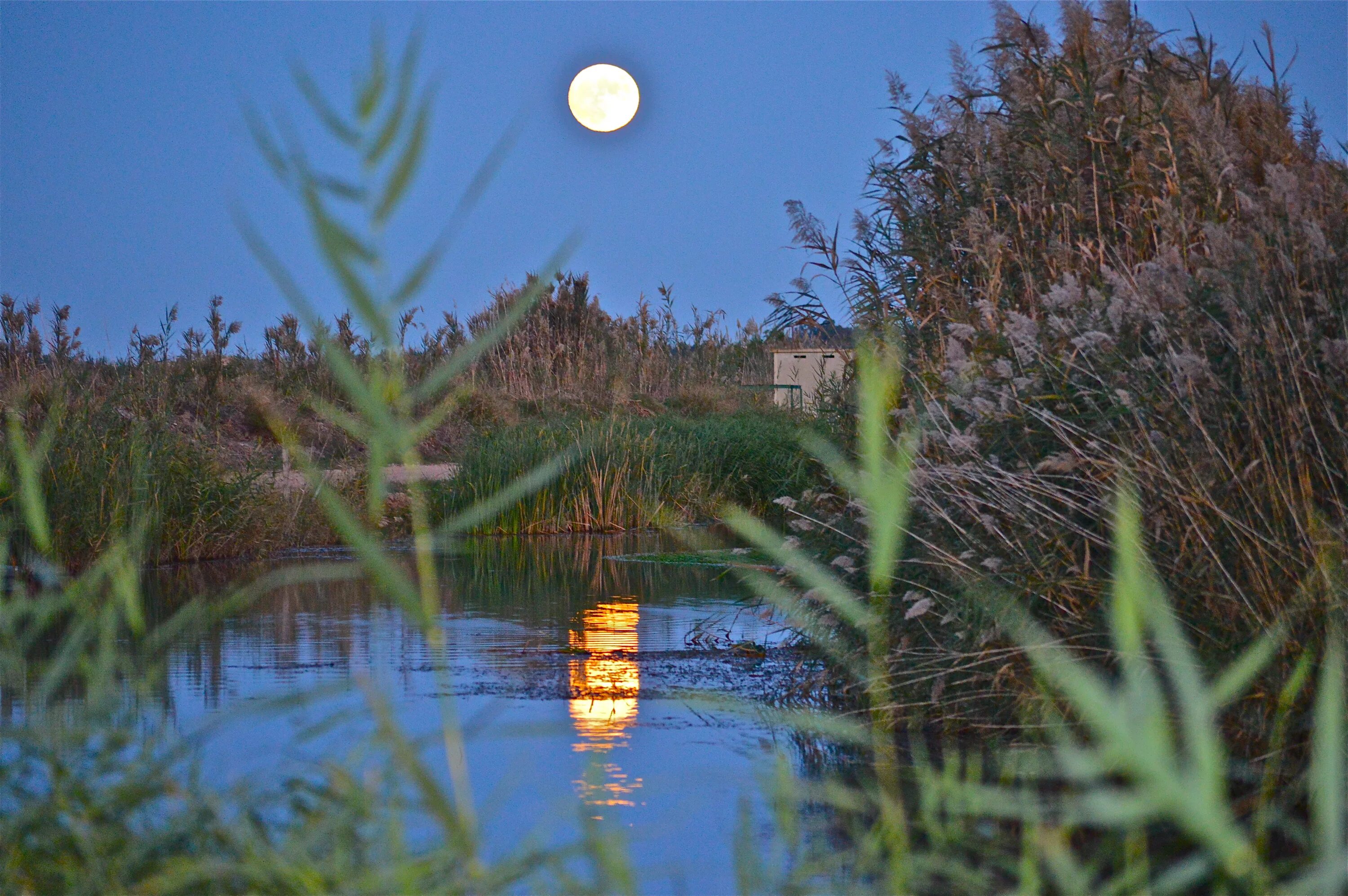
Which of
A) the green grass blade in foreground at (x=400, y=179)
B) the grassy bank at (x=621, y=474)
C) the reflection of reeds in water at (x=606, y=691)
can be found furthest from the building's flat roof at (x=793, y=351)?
the green grass blade in foreground at (x=400, y=179)

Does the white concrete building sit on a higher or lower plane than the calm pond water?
higher

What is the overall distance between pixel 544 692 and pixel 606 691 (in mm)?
255

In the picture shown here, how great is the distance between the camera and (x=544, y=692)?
542 centimetres

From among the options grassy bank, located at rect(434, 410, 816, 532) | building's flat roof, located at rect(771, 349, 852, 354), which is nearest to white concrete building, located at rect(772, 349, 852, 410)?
building's flat roof, located at rect(771, 349, 852, 354)

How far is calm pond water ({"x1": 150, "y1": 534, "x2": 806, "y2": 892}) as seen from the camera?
3385mm

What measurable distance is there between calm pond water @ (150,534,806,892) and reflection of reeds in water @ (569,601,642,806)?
0.04 feet

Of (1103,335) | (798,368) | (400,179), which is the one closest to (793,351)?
(798,368)

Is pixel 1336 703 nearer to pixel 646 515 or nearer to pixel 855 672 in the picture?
pixel 855 672

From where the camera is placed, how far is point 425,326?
22.6 m

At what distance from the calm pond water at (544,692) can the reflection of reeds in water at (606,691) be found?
0.01m

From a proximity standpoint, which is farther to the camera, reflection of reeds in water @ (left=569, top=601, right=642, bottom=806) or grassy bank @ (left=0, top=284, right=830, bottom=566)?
grassy bank @ (left=0, top=284, right=830, bottom=566)

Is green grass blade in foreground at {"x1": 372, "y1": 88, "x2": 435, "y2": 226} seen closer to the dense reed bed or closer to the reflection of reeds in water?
the reflection of reeds in water

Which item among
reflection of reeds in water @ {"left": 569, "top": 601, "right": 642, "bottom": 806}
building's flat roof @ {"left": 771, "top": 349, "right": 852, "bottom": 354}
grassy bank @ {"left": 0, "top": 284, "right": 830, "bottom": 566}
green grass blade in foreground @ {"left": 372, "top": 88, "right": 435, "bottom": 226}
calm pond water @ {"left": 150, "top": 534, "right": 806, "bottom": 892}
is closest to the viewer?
green grass blade in foreground @ {"left": 372, "top": 88, "right": 435, "bottom": 226}

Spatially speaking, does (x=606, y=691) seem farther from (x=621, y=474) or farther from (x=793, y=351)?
(x=793, y=351)
